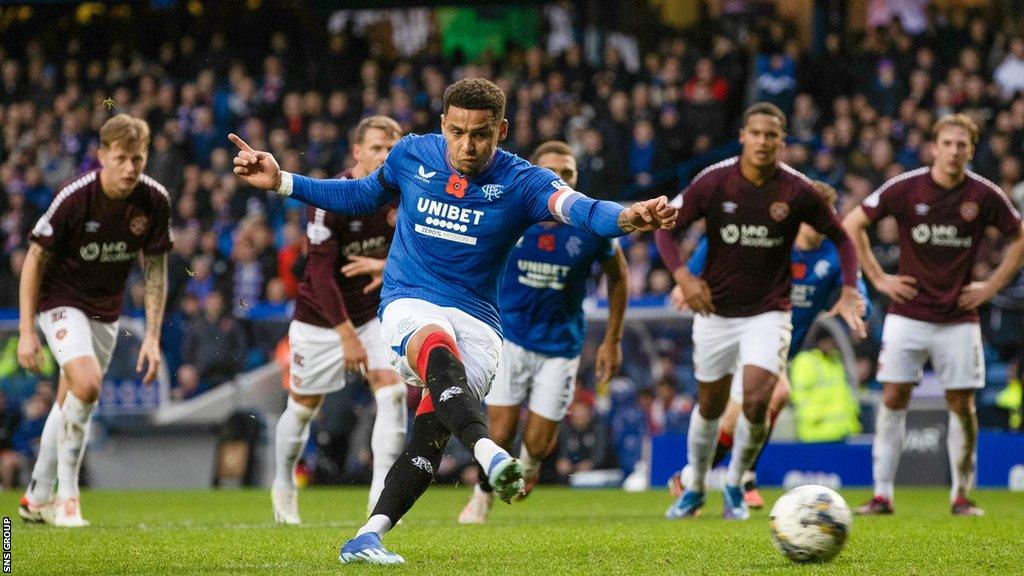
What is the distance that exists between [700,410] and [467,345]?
11.8 feet

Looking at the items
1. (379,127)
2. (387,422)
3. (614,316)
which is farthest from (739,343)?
(379,127)

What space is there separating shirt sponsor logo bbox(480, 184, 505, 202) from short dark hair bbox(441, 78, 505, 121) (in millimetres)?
325

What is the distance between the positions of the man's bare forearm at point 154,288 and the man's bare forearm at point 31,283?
70 cm

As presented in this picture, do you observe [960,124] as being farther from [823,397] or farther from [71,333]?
[71,333]

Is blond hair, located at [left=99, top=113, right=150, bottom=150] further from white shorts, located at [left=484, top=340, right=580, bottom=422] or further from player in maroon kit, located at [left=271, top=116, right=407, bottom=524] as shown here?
white shorts, located at [left=484, top=340, right=580, bottom=422]

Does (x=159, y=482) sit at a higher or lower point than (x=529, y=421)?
lower

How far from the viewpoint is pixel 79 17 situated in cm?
2442

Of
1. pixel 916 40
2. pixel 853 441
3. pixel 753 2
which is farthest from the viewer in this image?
pixel 753 2

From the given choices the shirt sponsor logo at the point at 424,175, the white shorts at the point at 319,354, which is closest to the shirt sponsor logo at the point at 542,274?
the white shorts at the point at 319,354

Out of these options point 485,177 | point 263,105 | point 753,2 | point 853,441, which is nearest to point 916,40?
point 753,2

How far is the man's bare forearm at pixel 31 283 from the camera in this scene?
8984 millimetres

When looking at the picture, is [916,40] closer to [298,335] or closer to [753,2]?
[753,2]

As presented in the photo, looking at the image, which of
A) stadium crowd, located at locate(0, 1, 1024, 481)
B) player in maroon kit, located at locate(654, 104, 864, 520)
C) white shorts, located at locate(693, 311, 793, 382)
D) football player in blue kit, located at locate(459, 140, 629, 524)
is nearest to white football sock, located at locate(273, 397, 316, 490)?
football player in blue kit, located at locate(459, 140, 629, 524)

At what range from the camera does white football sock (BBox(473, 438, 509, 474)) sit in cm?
565
